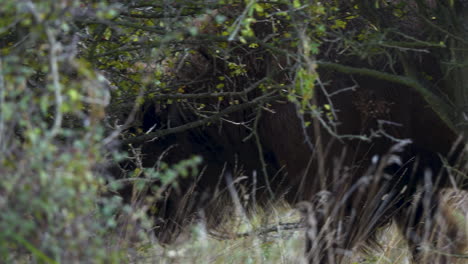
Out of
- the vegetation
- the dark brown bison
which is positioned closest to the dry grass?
the vegetation

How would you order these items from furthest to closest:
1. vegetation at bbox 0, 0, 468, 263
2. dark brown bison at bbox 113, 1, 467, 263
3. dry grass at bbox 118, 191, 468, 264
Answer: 1. dark brown bison at bbox 113, 1, 467, 263
2. dry grass at bbox 118, 191, 468, 264
3. vegetation at bbox 0, 0, 468, 263

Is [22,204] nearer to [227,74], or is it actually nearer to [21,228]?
[21,228]

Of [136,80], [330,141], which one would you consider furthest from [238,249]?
[136,80]

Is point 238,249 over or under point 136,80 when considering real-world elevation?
under

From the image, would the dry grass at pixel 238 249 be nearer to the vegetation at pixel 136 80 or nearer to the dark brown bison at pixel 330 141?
the vegetation at pixel 136 80

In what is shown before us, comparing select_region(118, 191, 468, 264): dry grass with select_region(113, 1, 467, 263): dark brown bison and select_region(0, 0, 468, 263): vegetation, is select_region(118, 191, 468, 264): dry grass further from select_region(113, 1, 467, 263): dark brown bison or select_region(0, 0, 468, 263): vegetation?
select_region(113, 1, 467, 263): dark brown bison

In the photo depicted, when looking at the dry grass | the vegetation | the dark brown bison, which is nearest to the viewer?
the vegetation

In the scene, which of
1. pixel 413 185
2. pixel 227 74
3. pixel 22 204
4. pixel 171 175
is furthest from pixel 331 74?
pixel 22 204

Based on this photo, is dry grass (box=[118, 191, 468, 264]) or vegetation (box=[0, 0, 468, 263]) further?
dry grass (box=[118, 191, 468, 264])

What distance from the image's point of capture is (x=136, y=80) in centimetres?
425

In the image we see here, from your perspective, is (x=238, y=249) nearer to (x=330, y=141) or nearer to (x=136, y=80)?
(x=330, y=141)

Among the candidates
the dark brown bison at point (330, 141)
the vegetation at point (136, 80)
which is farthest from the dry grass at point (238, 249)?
the dark brown bison at point (330, 141)

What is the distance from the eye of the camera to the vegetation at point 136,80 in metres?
1.92

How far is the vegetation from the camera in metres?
1.92
